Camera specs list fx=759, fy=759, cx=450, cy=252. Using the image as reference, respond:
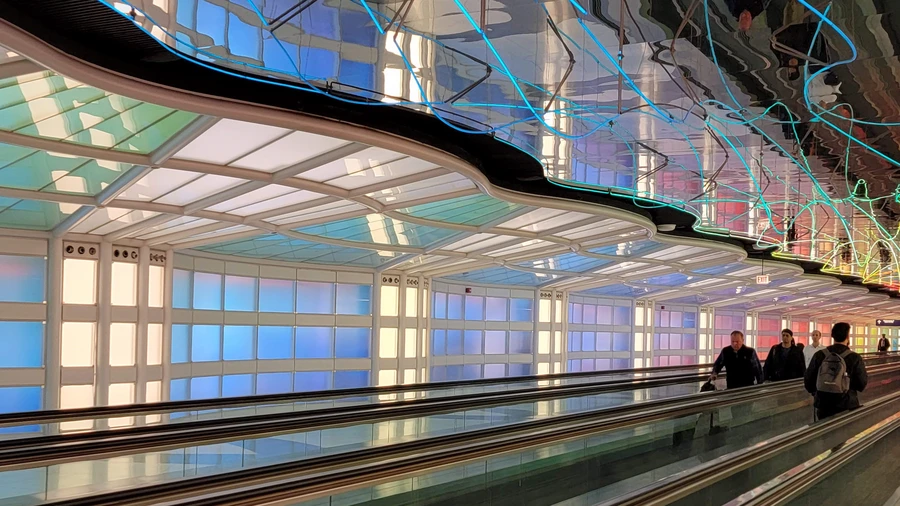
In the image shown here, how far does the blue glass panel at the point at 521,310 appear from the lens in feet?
117

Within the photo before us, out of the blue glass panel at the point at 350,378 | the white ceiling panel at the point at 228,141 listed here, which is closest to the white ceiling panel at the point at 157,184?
the white ceiling panel at the point at 228,141

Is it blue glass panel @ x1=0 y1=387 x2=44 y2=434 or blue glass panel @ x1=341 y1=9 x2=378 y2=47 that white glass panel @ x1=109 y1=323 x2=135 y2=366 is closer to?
blue glass panel @ x1=0 y1=387 x2=44 y2=434

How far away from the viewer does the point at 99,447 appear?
643cm

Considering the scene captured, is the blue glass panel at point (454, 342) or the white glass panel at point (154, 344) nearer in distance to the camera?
the white glass panel at point (154, 344)

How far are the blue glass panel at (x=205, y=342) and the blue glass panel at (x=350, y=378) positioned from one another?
16.4ft

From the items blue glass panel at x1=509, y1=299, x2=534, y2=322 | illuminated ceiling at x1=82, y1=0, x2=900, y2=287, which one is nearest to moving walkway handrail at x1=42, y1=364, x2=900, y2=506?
illuminated ceiling at x1=82, y1=0, x2=900, y2=287

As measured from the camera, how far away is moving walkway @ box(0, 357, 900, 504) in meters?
4.96

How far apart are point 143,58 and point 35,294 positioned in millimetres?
12248

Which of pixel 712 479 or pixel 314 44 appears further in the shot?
pixel 314 44

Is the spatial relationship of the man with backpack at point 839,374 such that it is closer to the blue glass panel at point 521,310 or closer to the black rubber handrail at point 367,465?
the black rubber handrail at point 367,465

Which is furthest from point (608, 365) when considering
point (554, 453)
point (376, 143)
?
point (554, 453)

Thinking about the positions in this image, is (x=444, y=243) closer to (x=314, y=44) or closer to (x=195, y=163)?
(x=195, y=163)

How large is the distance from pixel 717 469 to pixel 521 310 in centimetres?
3044

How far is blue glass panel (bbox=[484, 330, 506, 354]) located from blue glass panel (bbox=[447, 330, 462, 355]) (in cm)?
156
